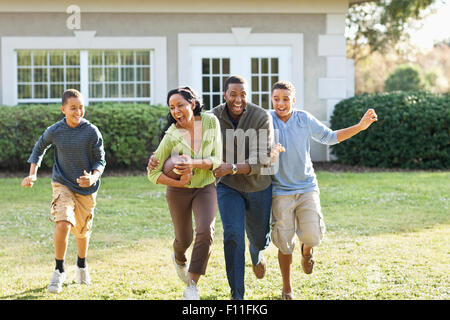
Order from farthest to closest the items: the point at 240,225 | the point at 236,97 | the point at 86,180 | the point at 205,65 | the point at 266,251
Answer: the point at 205,65 < the point at 266,251 < the point at 86,180 < the point at 236,97 < the point at 240,225

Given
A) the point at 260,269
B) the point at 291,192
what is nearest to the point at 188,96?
the point at 291,192

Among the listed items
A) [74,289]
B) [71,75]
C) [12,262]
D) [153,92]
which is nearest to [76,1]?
[71,75]

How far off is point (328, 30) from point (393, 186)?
15.0ft

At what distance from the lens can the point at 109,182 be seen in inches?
463

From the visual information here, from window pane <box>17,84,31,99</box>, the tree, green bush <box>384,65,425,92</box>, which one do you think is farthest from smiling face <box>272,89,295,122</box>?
green bush <box>384,65,425,92</box>

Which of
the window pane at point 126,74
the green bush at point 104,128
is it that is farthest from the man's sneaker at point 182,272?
the window pane at point 126,74

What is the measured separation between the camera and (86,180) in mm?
5223

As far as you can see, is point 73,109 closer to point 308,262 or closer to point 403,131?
point 308,262

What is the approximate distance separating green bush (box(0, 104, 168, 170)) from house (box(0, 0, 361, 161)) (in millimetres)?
1009

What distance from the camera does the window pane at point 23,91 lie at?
13.8 m

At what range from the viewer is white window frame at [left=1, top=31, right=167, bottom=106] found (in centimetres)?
1365

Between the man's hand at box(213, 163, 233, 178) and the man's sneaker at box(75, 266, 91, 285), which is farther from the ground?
the man's hand at box(213, 163, 233, 178)

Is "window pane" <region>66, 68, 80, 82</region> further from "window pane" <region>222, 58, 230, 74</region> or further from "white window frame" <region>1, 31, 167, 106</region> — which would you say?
"window pane" <region>222, 58, 230, 74</region>

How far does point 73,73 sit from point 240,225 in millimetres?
9942
